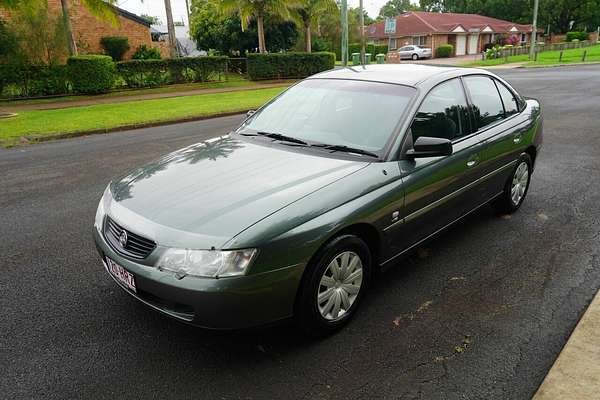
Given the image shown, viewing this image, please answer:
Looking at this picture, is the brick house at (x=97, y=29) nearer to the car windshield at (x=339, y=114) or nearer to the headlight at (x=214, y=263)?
the car windshield at (x=339, y=114)

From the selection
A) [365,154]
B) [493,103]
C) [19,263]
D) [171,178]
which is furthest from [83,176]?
[493,103]

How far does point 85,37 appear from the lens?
28516mm

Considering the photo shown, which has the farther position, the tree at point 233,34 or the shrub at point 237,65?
the tree at point 233,34

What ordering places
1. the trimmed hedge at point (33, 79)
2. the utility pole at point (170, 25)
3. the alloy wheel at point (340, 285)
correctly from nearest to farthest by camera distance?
1. the alloy wheel at point (340, 285)
2. the trimmed hedge at point (33, 79)
3. the utility pole at point (170, 25)

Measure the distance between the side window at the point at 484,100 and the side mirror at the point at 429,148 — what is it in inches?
44.4

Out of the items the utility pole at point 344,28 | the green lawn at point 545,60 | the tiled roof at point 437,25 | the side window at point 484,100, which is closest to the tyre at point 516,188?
the side window at point 484,100

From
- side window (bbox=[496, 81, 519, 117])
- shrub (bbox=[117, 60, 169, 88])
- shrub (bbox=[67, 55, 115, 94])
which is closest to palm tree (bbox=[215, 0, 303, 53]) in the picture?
shrub (bbox=[117, 60, 169, 88])

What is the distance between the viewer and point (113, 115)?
1367cm

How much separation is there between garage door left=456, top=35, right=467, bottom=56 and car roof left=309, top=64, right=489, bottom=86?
6020 centimetres

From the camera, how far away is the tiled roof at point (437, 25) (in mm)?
57862

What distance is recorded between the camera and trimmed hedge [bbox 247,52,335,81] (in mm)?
25922

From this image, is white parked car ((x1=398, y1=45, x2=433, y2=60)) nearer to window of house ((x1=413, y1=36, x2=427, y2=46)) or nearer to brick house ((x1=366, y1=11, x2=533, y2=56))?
brick house ((x1=366, y1=11, x2=533, y2=56))

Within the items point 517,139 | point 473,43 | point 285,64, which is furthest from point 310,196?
point 473,43

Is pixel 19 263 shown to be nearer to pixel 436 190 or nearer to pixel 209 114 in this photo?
pixel 436 190
